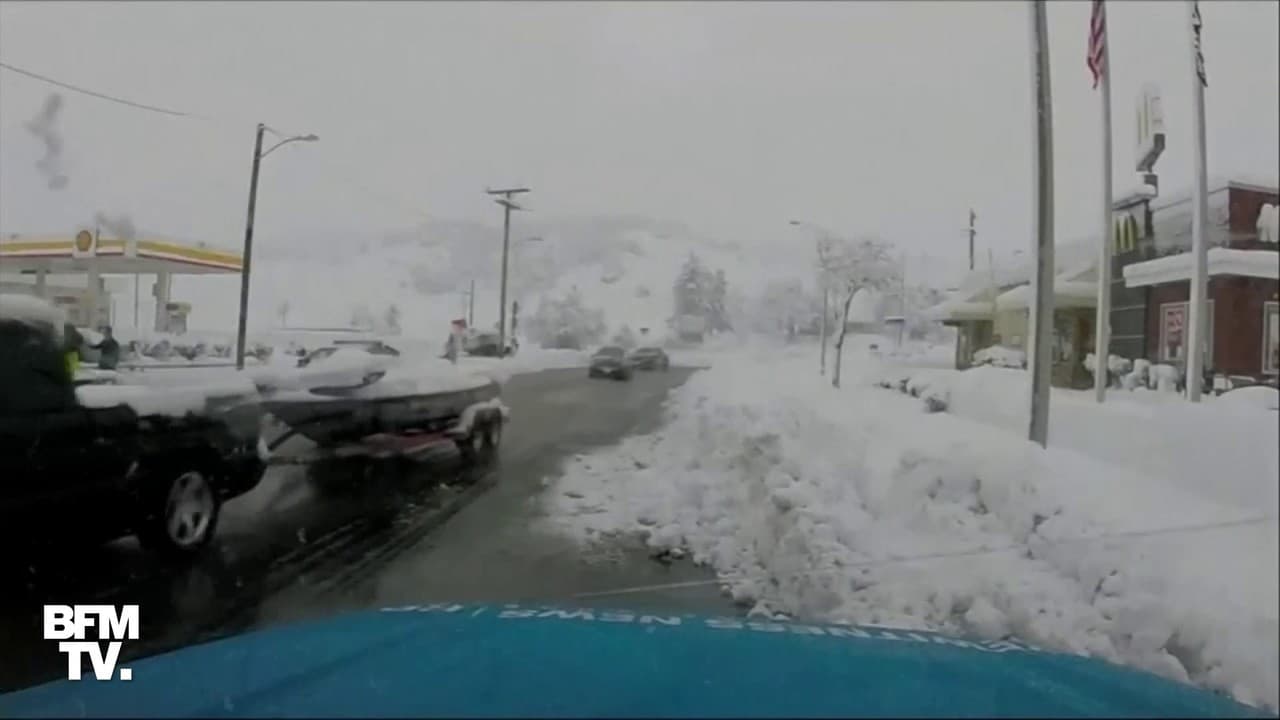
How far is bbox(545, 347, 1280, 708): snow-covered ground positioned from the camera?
2.96 meters

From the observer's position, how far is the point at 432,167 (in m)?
2.94

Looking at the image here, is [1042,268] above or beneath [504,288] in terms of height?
above

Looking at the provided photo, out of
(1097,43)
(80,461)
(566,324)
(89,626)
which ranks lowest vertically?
(89,626)

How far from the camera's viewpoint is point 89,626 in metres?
2.55

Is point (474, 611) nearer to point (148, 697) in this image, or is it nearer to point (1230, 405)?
point (148, 697)

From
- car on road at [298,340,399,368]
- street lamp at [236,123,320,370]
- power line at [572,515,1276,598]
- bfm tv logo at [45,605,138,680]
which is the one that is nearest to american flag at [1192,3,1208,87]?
power line at [572,515,1276,598]

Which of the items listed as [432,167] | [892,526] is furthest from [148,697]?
[892,526]

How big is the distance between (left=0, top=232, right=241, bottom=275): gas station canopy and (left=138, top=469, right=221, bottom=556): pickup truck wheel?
1.80 feet

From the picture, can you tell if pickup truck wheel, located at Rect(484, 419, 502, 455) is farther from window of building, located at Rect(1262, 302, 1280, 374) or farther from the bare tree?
window of building, located at Rect(1262, 302, 1280, 374)

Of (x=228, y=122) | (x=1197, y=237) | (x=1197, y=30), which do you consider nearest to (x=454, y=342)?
(x=228, y=122)

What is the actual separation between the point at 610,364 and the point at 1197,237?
2.03 m

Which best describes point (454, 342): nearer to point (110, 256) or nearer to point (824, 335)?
point (110, 256)

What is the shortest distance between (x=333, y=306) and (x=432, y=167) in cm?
51

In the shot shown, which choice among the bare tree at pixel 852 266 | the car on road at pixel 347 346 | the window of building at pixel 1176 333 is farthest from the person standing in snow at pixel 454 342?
the window of building at pixel 1176 333
